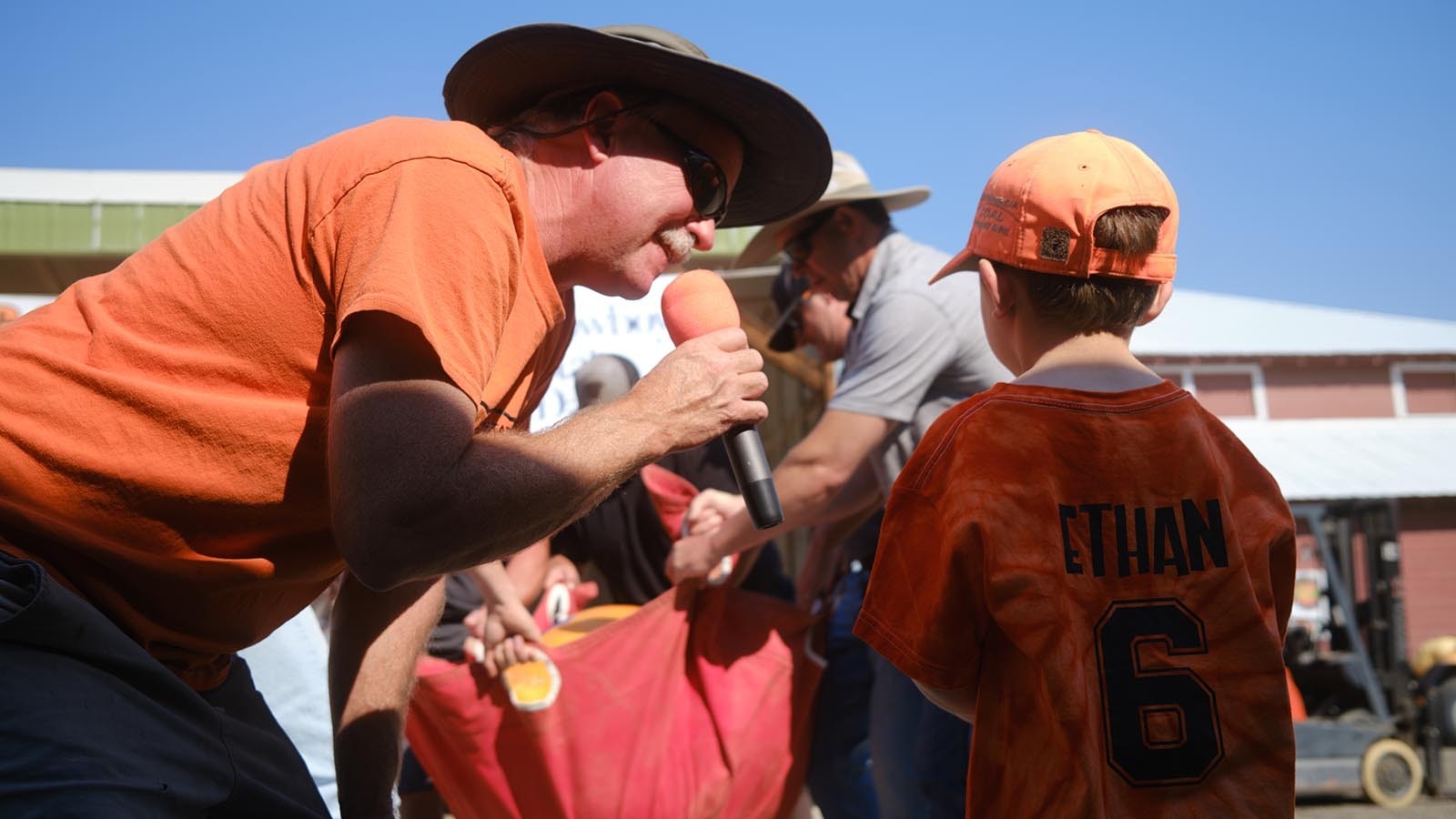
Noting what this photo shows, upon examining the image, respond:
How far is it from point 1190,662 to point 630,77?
55.6 inches

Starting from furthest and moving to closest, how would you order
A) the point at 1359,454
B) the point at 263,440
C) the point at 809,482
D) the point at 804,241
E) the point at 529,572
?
1. the point at 1359,454
2. the point at 529,572
3. the point at 804,241
4. the point at 809,482
5. the point at 263,440

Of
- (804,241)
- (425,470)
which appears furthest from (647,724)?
(425,470)

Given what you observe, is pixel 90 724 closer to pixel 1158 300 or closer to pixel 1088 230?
pixel 1088 230

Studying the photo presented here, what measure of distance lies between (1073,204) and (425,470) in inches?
52.3

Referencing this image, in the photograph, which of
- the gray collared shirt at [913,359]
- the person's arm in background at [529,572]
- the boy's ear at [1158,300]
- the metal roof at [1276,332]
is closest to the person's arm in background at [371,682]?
the boy's ear at [1158,300]

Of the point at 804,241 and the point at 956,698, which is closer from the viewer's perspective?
the point at 956,698

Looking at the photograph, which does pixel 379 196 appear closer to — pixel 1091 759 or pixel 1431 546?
pixel 1091 759

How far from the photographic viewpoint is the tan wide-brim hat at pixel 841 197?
14.2 ft

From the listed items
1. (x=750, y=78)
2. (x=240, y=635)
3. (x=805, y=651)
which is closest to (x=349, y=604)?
(x=240, y=635)

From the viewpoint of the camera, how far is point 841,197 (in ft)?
14.2

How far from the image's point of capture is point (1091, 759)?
1.98 m

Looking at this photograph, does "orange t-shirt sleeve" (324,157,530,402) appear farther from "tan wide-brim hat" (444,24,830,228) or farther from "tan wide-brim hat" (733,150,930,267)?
"tan wide-brim hat" (733,150,930,267)

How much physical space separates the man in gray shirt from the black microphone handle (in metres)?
1.45

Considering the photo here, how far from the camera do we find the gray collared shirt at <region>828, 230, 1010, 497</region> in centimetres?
378
